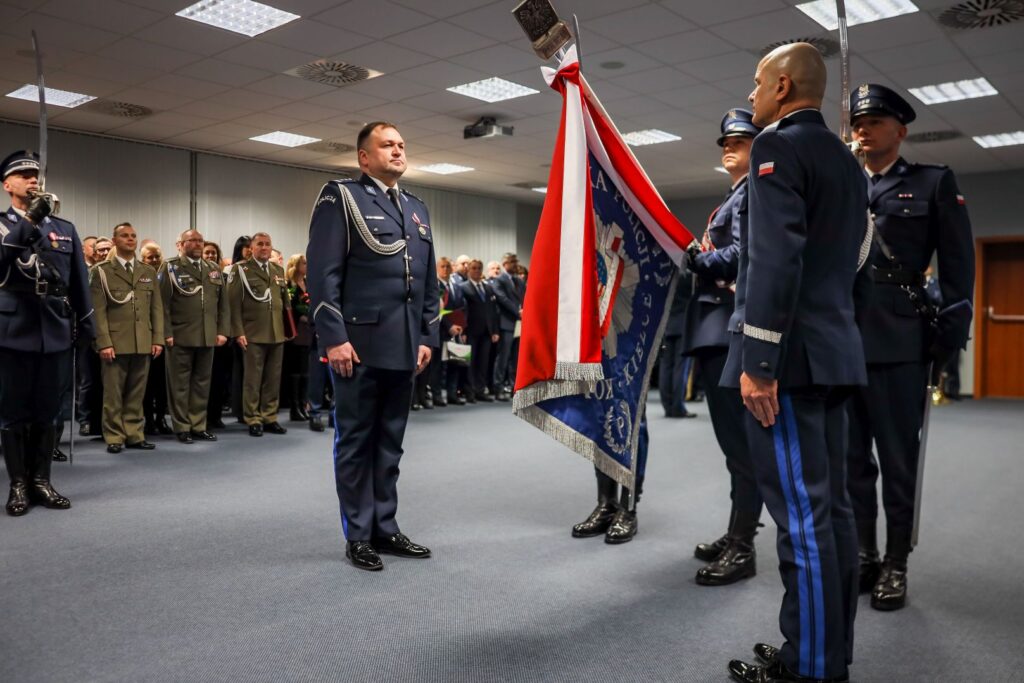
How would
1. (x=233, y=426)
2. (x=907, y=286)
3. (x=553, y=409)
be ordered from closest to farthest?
(x=553, y=409), (x=907, y=286), (x=233, y=426)

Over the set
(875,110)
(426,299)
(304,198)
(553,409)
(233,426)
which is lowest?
(233,426)

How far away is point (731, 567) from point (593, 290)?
1.11 metres

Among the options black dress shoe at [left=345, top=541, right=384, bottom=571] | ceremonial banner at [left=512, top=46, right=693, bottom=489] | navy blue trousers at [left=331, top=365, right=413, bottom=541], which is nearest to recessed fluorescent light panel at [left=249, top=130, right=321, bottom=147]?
navy blue trousers at [left=331, top=365, right=413, bottom=541]

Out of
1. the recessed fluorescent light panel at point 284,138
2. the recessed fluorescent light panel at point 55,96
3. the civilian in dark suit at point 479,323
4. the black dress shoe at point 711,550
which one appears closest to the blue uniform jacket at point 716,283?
the black dress shoe at point 711,550

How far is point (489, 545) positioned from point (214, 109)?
672cm

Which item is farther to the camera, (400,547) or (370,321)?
(400,547)

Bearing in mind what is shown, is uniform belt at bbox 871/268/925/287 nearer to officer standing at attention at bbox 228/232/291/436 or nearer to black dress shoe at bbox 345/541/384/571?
black dress shoe at bbox 345/541/384/571

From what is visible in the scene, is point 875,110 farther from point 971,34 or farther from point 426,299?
point 971,34

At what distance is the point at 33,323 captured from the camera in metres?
3.40

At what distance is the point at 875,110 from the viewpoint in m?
2.39

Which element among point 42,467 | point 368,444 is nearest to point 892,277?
point 368,444

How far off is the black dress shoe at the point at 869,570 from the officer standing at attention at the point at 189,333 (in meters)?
4.47

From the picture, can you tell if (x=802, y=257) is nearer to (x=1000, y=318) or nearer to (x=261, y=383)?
(x=261, y=383)

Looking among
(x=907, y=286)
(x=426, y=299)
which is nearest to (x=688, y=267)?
(x=907, y=286)
